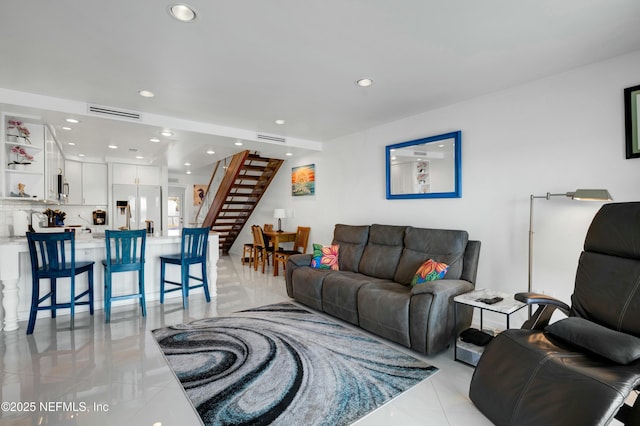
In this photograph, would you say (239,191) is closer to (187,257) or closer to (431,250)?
(187,257)

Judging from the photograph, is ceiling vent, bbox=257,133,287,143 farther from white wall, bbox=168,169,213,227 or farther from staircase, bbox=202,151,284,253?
white wall, bbox=168,169,213,227

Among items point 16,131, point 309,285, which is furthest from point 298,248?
point 16,131

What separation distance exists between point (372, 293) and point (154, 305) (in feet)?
9.23

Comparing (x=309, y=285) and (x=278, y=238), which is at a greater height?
(x=278, y=238)

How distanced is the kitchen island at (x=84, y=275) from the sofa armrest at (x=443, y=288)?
2.96 m

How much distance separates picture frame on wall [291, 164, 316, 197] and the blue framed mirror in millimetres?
1830

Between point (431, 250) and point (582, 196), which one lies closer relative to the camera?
point (582, 196)

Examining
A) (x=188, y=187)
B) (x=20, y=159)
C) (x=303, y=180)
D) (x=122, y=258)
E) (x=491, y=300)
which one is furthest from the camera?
(x=188, y=187)

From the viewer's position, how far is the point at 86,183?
642cm

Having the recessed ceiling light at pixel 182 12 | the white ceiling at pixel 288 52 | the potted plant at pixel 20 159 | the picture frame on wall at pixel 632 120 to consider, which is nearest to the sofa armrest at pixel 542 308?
the picture frame on wall at pixel 632 120

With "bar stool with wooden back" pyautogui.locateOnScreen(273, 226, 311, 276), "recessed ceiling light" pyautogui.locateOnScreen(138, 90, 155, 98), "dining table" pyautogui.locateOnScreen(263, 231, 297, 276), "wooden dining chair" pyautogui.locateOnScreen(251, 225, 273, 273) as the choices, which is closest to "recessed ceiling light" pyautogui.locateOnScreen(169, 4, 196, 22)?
"recessed ceiling light" pyautogui.locateOnScreen(138, 90, 155, 98)

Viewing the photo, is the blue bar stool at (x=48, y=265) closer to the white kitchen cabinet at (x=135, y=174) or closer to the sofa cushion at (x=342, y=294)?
the sofa cushion at (x=342, y=294)

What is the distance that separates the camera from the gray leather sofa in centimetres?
255

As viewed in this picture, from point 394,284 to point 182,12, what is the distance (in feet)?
9.70
